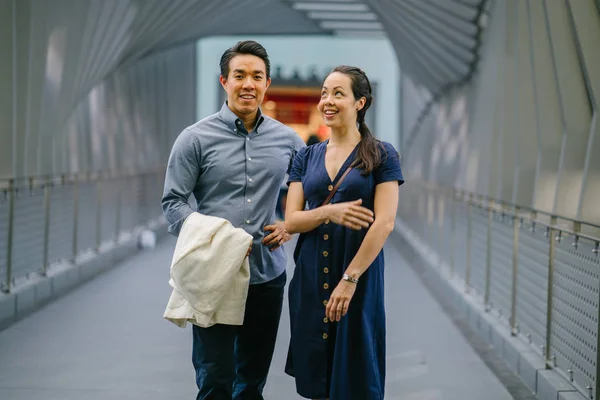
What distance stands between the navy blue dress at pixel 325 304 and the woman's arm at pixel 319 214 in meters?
0.05

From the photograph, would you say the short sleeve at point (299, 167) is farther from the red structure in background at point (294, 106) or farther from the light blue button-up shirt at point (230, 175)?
the red structure in background at point (294, 106)

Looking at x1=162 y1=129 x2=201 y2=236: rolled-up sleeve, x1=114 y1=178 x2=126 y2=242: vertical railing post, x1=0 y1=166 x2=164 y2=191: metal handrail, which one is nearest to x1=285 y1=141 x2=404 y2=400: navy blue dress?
x1=162 y1=129 x2=201 y2=236: rolled-up sleeve

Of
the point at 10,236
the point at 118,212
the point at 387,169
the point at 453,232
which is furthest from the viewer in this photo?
the point at 118,212

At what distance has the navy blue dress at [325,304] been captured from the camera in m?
3.63

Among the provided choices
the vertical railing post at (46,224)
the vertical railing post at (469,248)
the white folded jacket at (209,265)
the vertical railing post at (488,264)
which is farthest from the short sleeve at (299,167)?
the vertical railing post at (46,224)

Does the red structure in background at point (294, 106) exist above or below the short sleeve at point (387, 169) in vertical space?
above

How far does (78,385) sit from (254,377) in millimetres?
1964

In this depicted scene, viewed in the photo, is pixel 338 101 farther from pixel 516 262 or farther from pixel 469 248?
pixel 469 248

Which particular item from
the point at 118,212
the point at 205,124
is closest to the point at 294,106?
the point at 118,212

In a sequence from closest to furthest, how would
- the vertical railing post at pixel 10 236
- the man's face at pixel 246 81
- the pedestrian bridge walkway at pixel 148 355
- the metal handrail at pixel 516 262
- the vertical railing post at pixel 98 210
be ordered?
1. the man's face at pixel 246 81
2. the metal handrail at pixel 516 262
3. the pedestrian bridge walkway at pixel 148 355
4. the vertical railing post at pixel 10 236
5. the vertical railing post at pixel 98 210

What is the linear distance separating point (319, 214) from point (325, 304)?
347 millimetres

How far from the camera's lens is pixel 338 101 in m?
3.64

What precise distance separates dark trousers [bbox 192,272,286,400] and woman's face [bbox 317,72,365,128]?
81 cm

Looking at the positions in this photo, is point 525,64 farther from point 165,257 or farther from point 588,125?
point 165,257
